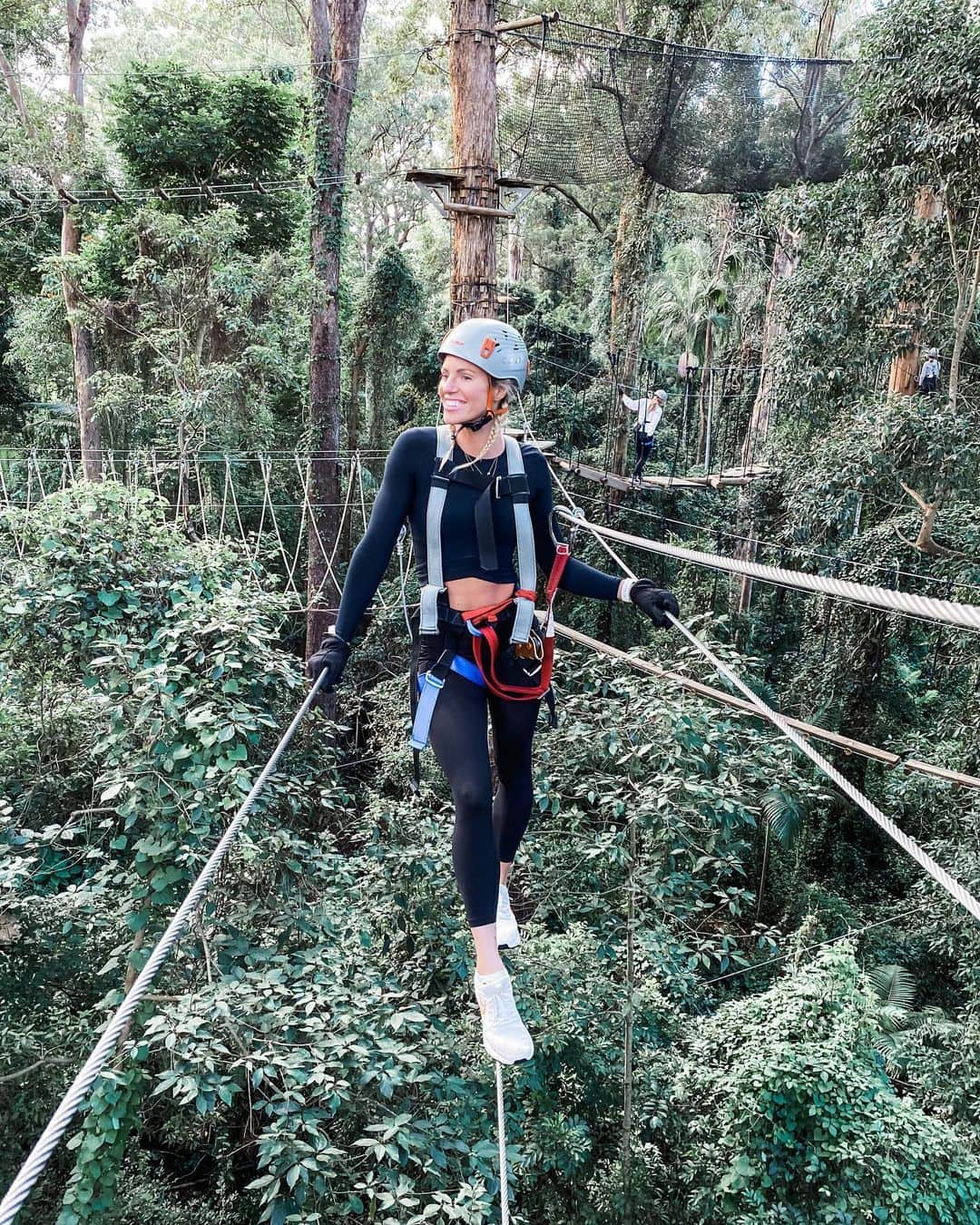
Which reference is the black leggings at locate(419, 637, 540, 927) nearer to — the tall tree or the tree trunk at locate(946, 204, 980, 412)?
the tree trunk at locate(946, 204, 980, 412)

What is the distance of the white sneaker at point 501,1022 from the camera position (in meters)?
1.57

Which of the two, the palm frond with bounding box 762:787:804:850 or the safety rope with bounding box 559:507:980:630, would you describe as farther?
the palm frond with bounding box 762:787:804:850

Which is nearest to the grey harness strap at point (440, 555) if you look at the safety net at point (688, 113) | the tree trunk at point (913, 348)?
the tree trunk at point (913, 348)

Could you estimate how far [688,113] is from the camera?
7027 millimetres

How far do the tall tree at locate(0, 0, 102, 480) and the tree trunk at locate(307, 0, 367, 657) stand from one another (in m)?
2.47

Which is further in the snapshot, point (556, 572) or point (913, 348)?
point (913, 348)

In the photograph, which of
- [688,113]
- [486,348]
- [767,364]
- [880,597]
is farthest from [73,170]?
[880,597]

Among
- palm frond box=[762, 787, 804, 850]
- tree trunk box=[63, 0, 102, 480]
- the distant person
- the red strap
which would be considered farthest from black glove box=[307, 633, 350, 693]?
tree trunk box=[63, 0, 102, 480]

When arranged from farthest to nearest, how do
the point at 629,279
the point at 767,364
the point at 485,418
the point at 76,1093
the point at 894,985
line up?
the point at 629,279, the point at 767,364, the point at 894,985, the point at 485,418, the point at 76,1093

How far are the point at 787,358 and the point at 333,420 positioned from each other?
176 inches

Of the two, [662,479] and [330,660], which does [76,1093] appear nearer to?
[330,660]

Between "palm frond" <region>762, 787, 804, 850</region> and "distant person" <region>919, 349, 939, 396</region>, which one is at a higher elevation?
"distant person" <region>919, 349, 939, 396</region>

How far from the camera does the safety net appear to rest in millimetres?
6566

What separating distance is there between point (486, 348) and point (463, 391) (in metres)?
0.09
